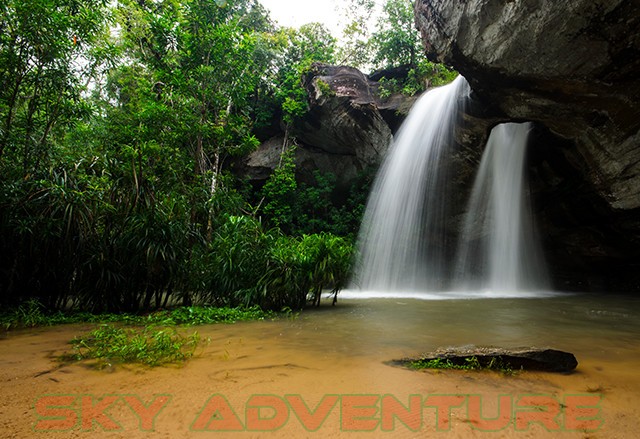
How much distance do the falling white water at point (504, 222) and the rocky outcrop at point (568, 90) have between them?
56 cm

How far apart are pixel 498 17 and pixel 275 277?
5.90m

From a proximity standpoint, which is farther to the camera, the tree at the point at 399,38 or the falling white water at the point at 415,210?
the tree at the point at 399,38

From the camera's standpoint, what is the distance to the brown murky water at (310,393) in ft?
5.57

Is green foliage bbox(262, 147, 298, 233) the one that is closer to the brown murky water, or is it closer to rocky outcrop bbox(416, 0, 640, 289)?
rocky outcrop bbox(416, 0, 640, 289)

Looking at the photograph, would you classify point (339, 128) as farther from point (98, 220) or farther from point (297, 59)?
point (98, 220)

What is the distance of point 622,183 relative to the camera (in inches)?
290

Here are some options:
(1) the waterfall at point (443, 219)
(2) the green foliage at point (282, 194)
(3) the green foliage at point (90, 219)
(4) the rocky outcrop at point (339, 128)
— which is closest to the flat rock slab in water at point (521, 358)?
(3) the green foliage at point (90, 219)

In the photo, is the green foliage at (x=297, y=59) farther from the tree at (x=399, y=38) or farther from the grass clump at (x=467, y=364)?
the grass clump at (x=467, y=364)

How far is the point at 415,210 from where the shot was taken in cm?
1136

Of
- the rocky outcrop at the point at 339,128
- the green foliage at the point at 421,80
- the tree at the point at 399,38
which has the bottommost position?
the rocky outcrop at the point at 339,128

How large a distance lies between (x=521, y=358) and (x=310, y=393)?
5.21 feet

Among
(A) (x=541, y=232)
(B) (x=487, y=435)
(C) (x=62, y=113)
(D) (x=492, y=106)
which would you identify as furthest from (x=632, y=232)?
(C) (x=62, y=113)

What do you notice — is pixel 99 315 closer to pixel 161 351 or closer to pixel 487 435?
pixel 161 351

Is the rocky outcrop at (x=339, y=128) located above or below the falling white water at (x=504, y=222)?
above
